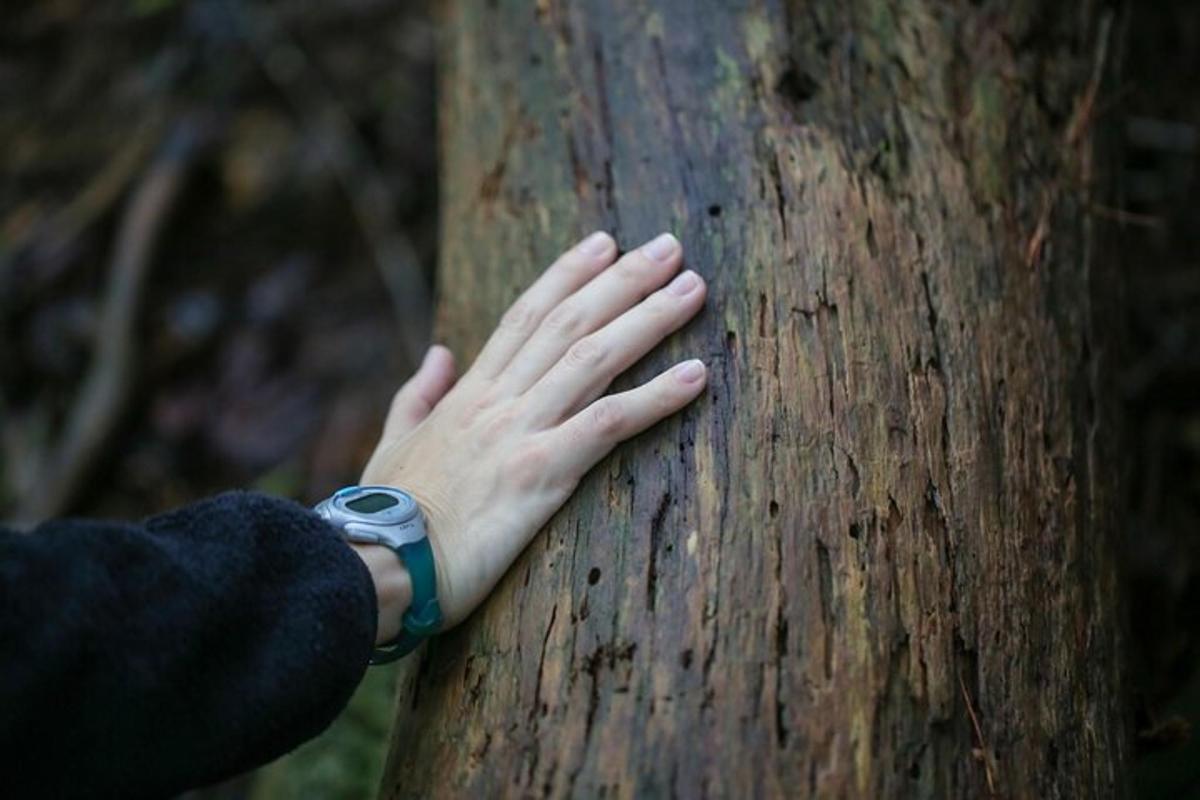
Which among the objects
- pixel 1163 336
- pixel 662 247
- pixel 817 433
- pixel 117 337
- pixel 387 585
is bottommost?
pixel 1163 336

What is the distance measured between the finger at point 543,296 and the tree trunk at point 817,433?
0.29ft

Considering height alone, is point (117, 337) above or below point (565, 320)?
below

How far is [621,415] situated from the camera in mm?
1784

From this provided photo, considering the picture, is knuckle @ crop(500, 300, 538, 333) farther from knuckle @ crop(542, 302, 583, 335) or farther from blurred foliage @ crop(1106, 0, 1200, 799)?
blurred foliage @ crop(1106, 0, 1200, 799)

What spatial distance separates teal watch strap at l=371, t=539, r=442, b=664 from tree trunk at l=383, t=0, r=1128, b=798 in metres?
0.08

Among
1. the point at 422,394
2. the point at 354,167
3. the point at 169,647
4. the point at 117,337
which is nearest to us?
the point at 169,647

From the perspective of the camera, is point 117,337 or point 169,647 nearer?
point 169,647

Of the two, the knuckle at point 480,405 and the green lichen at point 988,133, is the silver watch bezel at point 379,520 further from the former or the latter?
the green lichen at point 988,133

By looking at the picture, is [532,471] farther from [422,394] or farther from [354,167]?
[354,167]

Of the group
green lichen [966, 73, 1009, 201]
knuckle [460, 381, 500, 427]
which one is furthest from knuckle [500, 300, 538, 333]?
green lichen [966, 73, 1009, 201]

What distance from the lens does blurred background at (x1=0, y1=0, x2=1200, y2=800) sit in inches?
134

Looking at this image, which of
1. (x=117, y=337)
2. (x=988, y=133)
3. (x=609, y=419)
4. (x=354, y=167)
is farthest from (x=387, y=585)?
(x=354, y=167)

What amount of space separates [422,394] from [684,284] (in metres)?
0.56

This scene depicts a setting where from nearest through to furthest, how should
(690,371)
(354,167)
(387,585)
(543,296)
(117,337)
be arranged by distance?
1. (387,585)
2. (690,371)
3. (543,296)
4. (117,337)
5. (354,167)
